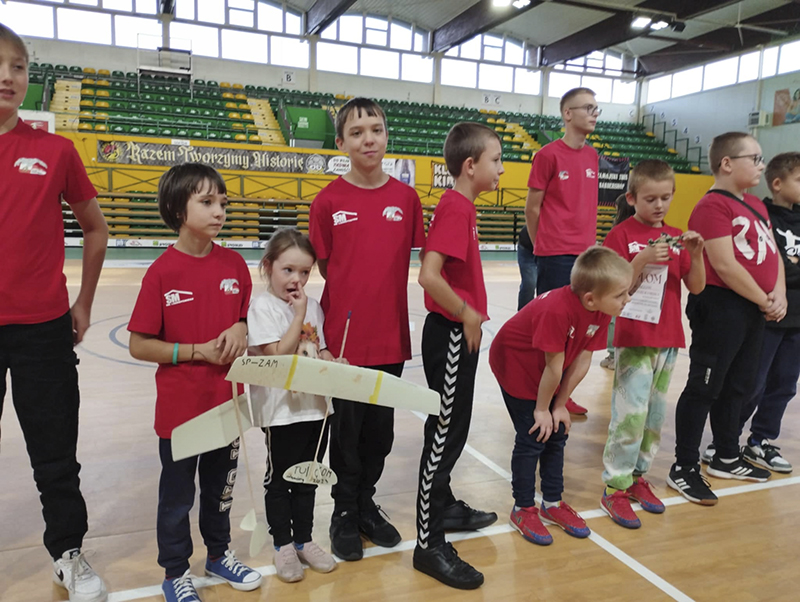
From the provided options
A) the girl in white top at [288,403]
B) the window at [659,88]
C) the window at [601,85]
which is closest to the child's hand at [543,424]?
the girl in white top at [288,403]

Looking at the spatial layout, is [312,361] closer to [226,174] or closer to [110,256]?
[110,256]

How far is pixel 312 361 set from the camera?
1.61 meters

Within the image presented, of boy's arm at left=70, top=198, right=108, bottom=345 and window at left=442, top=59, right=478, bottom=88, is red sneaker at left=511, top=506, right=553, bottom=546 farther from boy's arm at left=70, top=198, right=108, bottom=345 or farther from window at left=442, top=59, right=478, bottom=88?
window at left=442, top=59, right=478, bottom=88

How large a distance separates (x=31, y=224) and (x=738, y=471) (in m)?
2.94

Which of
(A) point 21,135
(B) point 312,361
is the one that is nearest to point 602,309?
(B) point 312,361

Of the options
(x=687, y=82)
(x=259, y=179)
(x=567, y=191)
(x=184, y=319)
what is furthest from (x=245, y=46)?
(x=184, y=319)

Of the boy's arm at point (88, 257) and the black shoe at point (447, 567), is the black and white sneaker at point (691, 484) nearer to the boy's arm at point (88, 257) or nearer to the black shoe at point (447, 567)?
the black shoe at point (447, 567)

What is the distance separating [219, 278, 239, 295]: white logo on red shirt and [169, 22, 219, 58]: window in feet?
56.6

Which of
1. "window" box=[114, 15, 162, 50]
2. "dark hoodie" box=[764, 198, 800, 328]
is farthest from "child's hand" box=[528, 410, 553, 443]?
"window" box=[114, 15, 162, 50]

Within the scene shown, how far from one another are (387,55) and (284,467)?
1914 cm

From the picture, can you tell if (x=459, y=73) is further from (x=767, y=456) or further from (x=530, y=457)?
(x=530, y=457)

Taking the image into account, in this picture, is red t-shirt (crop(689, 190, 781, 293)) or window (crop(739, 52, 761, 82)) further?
window (crop(739, 52, 761, 82))

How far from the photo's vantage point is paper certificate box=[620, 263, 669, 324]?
2.30 meters

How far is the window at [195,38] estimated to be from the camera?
55.0 feet
